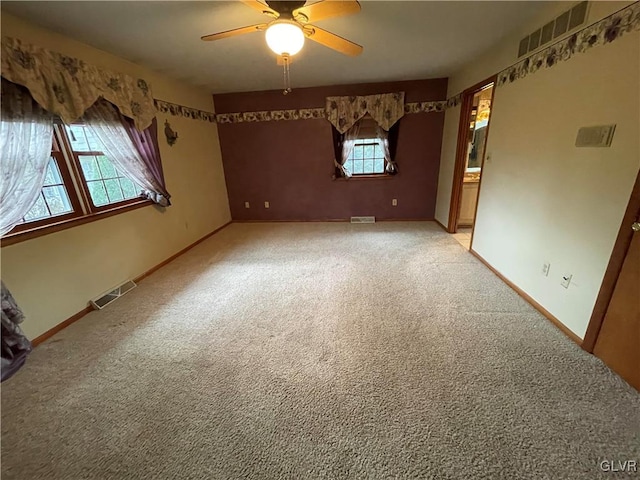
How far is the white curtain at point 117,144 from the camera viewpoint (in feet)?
7.63

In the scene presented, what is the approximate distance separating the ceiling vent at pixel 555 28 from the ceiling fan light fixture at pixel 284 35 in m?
1.75

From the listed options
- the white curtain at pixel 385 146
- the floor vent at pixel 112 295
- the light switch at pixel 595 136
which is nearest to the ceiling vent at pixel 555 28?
the light switch at pixel 595 136

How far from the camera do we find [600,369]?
1.54 m

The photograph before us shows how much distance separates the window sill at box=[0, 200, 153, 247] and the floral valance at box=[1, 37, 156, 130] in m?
0.81

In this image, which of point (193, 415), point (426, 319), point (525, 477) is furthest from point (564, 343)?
point (193, 415)

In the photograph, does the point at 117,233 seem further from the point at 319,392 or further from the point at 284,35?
the point at 319,392

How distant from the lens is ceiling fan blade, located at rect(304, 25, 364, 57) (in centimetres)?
175

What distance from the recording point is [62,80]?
2010mm

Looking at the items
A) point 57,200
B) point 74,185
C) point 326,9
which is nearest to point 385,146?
point 326,9

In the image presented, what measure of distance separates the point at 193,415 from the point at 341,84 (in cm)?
439

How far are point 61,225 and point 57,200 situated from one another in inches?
9.0

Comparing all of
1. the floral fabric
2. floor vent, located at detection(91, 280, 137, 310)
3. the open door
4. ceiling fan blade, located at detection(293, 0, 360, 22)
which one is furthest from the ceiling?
floor vent, located at detection(91, 280, 137, 310)

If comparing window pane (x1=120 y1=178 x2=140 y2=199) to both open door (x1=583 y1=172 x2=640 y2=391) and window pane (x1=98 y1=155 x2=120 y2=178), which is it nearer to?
window pane (x1=98 y1=155 x2=120 y2=178)

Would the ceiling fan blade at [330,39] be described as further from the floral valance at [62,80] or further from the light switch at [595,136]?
the floral valance at [62,80]
